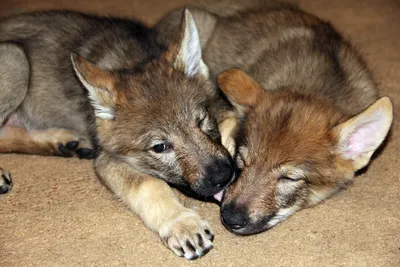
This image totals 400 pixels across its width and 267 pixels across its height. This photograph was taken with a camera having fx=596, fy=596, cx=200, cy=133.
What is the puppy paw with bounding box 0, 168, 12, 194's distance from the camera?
3.24 meters

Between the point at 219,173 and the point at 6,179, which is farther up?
the point at 219,173

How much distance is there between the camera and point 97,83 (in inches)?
117

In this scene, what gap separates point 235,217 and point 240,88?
26.0 inches

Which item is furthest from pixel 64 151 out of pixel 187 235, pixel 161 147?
pixel 187 235

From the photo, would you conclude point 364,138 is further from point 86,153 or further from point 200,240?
point 86,153

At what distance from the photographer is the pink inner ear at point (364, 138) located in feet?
8.84

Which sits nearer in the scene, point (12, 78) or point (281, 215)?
point (281, 215)

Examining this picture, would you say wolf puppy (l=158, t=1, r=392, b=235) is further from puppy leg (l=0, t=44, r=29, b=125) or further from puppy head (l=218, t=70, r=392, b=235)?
puppy leg (l=0, t=44, r=29, b=125)

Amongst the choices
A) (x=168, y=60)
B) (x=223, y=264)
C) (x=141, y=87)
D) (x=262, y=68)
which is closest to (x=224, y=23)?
(x=262, y=68)

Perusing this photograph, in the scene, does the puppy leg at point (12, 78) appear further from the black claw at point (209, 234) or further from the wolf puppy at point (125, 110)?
the black claw at point (209, 234)

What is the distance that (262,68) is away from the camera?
3473mm

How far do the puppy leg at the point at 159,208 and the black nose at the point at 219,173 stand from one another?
206mm

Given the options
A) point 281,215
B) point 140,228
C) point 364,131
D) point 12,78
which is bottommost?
point 140,228

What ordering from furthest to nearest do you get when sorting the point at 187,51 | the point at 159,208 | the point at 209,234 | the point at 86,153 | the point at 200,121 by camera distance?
1. the point at 86,153
2. the point at 187,51
3. the point at 200,121
4. the point at 159,208
5. the point at 209,234
